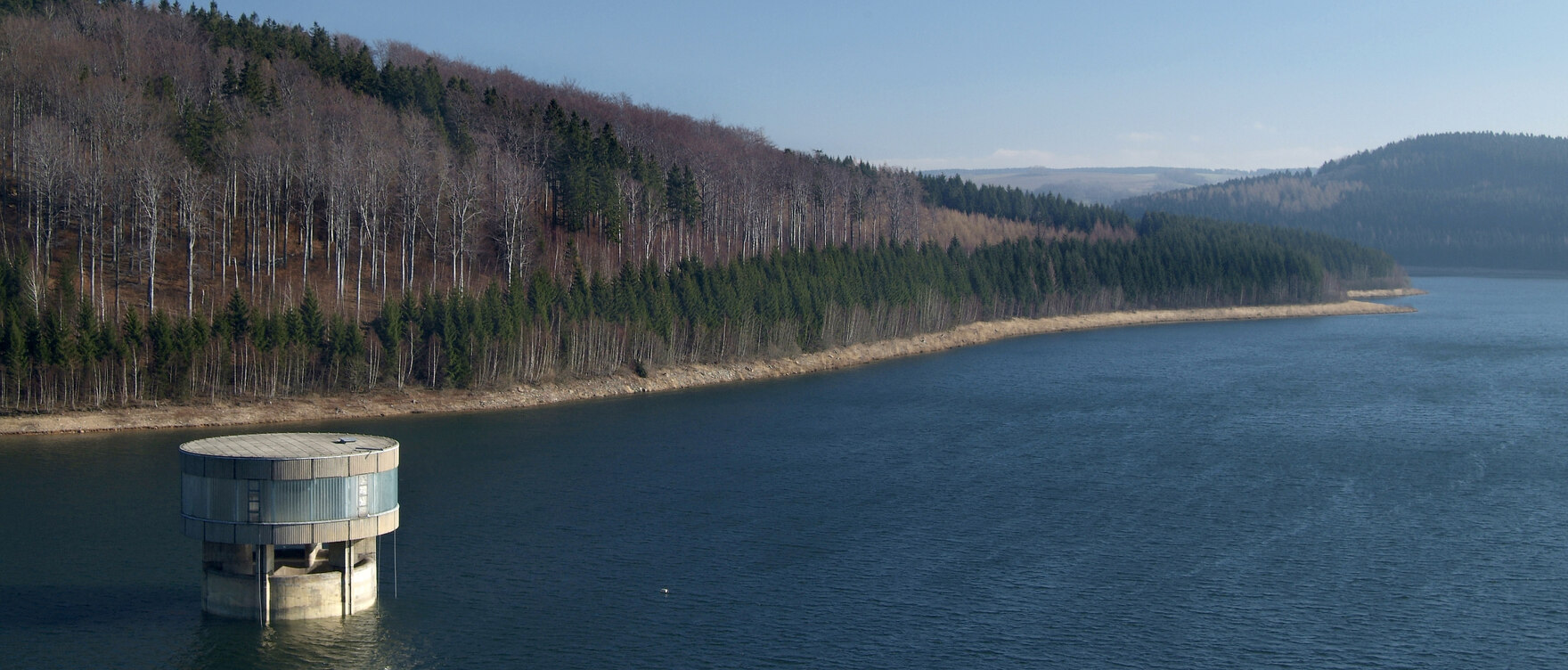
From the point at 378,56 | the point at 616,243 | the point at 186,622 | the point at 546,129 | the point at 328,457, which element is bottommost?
the point at 186,622

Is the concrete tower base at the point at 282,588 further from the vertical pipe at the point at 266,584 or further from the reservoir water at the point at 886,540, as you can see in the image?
the reservoir water at the point at 886,540

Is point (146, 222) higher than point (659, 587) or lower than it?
higher

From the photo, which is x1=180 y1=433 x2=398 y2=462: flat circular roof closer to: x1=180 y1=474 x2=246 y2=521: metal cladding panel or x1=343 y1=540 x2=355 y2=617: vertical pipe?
x1=180 y1=474 x2=246 y2=521: metal cladding panel

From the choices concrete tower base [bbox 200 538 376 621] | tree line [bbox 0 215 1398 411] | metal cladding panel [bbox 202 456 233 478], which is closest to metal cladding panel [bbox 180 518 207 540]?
concrete tower base [bbox 200 538 376 621]

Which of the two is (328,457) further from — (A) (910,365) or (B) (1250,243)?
→ (B) (1250,243)

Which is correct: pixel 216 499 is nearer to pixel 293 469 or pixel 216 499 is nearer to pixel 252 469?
pixel 252 469

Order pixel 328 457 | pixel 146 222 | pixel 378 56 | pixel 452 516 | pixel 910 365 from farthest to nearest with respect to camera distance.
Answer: pixel 378 56 < pixel 910 365 < pixel 146 222 < pixel 452 516 < pixel 328 457

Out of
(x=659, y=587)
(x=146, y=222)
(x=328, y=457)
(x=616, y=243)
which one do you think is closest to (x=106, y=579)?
(x=328, y=457)
